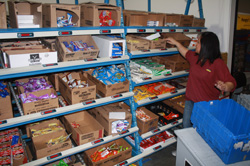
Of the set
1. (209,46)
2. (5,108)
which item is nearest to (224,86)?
(209,46)

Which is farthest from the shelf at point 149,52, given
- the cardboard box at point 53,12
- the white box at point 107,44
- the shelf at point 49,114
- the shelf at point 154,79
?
the cardboard box at point 53,12

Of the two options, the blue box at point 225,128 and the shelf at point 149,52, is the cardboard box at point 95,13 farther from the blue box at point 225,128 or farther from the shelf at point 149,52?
the blue box at point 225,128

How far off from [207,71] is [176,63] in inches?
30.9

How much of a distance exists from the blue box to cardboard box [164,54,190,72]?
146 centimetres

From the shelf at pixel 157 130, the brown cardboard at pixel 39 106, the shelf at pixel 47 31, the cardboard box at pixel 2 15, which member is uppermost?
the cardboard box at pixel 2 15

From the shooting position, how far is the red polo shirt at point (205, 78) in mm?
2678

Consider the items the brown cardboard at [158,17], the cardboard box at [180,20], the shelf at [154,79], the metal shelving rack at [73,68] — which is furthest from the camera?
the cardboard box at [180,20]

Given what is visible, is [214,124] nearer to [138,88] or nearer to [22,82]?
[138,88]

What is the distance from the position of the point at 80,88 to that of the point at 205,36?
6.10 feet

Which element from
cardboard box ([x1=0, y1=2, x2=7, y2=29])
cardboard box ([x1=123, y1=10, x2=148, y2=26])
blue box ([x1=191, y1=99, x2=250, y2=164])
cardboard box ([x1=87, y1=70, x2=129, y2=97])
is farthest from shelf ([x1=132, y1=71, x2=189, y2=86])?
cardboard box ([x1=0, y1=2, x2=7, y2=29])

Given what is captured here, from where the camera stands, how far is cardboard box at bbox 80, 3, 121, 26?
7.72 ft

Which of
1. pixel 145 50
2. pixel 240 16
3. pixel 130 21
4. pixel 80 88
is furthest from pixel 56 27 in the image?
pixel 240 16

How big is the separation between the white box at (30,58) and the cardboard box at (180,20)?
6.85 feet

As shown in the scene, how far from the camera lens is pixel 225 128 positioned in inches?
61.9
